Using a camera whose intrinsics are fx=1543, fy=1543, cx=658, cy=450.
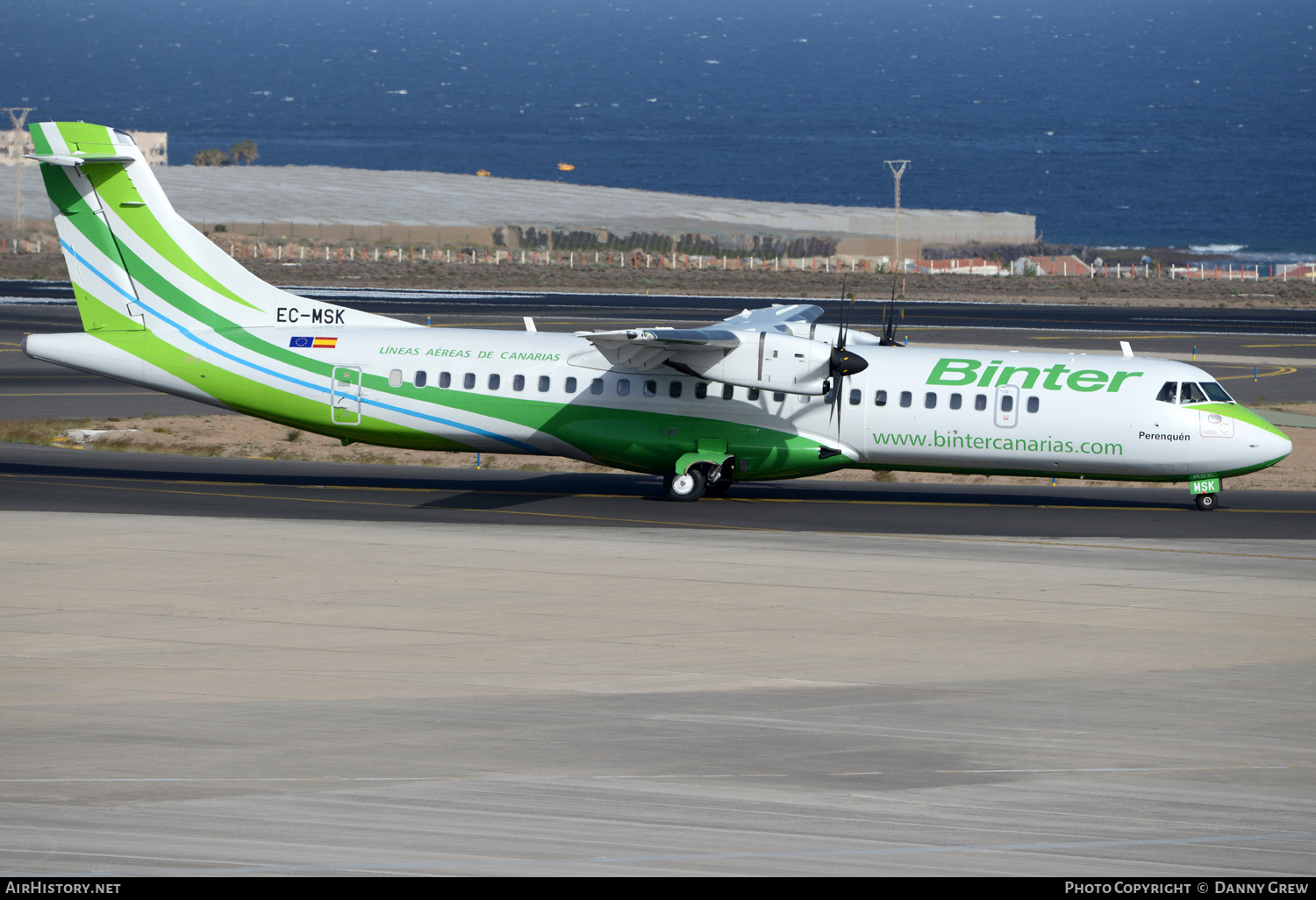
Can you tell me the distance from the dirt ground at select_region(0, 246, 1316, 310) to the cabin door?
2164 inches

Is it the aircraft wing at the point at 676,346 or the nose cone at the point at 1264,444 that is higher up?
the aircraft wing at the point at 676,346

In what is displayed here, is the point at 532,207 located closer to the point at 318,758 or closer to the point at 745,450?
the point at 745,450

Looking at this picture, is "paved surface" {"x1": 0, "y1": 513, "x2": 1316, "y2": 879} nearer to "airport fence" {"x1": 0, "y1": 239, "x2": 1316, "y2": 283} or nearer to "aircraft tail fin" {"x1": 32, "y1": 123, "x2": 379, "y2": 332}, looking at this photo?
"aircraft tail fin" {"x1": 32, "y1": 123, "x2": 379, "y2": 332}

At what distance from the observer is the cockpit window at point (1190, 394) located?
30.7m

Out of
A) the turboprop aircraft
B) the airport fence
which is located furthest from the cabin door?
the airport fence

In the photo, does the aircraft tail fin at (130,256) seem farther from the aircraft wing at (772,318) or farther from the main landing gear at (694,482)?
the aircraft wing at (772,318)

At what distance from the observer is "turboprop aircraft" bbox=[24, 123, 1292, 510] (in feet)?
101

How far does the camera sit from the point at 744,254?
120750mm

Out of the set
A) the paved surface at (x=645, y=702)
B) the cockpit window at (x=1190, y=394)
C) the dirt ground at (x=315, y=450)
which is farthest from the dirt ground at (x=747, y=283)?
the paved surface at (x=645, y=702)

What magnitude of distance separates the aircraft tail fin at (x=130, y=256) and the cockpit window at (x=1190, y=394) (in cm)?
1888

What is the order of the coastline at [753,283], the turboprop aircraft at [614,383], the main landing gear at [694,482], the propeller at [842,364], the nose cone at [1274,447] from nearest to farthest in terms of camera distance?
the nose cone at [1274,447] < the propeller at [842,364] < the turboprop aircraft at [614,383] < the main landing gear at [694,482] < the coastline at [753,283]

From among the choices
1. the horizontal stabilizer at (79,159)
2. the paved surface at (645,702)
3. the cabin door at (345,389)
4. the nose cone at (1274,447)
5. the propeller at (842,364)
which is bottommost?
the paved surface at (645,702)

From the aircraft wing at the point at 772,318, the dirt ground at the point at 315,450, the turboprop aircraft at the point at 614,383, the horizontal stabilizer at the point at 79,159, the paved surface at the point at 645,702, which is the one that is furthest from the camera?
the dirt ground at the point at 315,450

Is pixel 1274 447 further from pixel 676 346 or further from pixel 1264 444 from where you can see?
pixel 676 346
